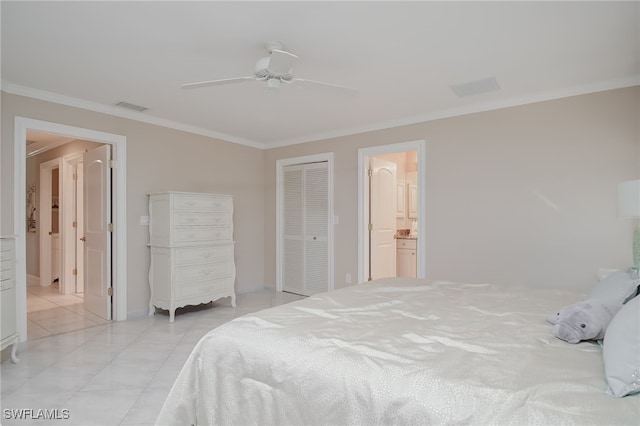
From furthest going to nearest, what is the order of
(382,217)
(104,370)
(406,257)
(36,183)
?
(36,183)
(406,257)
(382,217)
(104,370)

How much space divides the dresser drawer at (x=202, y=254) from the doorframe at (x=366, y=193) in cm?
175

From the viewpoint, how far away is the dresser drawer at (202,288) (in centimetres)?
408

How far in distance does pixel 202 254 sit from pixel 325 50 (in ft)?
9.26

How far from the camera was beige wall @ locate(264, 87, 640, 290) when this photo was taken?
315 cm

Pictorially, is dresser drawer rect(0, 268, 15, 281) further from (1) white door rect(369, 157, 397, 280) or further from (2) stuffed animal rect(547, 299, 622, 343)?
(1) white door rect(369, 157, 397, 280)

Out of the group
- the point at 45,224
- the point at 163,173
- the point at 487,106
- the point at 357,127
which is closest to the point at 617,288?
the point at 487,106

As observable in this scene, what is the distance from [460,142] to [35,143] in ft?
20.9

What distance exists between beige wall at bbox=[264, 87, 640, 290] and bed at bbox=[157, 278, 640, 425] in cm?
161

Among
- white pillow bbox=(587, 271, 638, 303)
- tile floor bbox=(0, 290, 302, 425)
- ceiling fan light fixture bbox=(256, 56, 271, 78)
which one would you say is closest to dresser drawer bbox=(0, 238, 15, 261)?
tile floor bbox=(0, 290, 302, 425)

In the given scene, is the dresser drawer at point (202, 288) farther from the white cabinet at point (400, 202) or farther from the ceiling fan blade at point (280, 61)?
the white cabinet at point (400, 202)

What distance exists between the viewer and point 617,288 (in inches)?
67.0

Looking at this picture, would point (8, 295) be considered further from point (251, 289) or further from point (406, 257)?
point (406, 257)

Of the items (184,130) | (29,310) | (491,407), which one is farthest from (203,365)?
(29,310)

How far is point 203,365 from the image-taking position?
1629 millimetres
